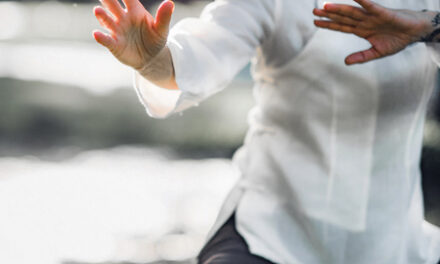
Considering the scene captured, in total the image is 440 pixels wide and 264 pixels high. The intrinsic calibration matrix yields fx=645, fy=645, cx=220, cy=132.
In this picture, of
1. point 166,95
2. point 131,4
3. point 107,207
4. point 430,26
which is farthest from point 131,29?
point 107,207

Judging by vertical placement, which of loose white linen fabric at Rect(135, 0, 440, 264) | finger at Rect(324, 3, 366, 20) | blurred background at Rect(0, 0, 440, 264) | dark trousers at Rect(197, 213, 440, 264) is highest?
finger at Rect(324, 3, 366, 20)

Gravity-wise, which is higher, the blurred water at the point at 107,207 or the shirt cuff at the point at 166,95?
the shirt cuff at the point at 166,95

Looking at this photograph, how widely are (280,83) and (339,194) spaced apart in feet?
1.00

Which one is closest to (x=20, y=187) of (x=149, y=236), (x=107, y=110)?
(x=149, y=236)

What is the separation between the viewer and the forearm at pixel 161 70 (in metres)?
1.35

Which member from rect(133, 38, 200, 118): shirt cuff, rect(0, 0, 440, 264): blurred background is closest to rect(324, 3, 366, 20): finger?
rect(133, 38, 200, 118): shirt cuff

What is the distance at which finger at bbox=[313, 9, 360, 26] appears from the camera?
139 centimetres

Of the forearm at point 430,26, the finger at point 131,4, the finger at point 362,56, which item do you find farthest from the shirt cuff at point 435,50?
the finger at point 131,4

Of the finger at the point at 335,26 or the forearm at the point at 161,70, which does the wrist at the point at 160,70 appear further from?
the finger at the point at 335,26

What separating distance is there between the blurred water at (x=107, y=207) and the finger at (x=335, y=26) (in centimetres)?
225

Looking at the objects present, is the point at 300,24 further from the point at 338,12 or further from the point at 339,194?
the point at 339,194

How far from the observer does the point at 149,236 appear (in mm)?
3906

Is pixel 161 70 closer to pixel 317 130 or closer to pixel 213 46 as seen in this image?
pixel 213 46

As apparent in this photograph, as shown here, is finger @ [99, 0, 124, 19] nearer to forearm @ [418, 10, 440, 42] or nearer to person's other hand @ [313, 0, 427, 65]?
person's other hand @ [313, 0, 427, 65]
